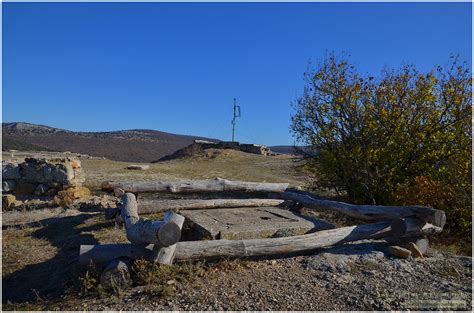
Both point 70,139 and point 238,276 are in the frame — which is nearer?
point 238,276

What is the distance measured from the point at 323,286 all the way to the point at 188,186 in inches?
213

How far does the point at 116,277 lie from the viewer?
4.50m

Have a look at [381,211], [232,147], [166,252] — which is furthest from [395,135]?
[232,147]

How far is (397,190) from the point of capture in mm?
9391

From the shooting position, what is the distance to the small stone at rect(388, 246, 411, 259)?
5910 millimetres

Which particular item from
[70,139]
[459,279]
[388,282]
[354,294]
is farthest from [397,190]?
[70,139]

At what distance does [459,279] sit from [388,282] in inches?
43.8

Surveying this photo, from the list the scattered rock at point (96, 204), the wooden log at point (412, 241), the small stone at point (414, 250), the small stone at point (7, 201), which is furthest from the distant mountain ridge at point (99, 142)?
the small stone at point (414, 250)

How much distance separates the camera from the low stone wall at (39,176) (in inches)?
426

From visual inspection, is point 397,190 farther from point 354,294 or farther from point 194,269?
point 194,269

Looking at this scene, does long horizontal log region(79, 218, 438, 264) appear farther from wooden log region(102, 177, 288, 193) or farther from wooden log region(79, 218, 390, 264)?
wooden log region(102, 177, 288, 193)

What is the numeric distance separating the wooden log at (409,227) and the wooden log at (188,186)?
4.28m

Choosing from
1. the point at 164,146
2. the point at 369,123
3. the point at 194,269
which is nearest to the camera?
→ the point at 194,269

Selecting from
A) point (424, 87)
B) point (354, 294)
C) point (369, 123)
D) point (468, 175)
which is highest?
point (424, 87)
